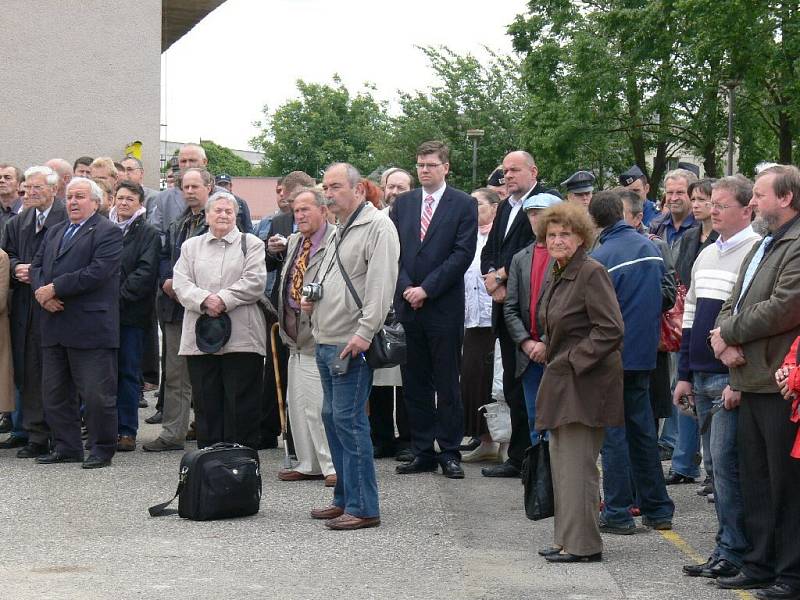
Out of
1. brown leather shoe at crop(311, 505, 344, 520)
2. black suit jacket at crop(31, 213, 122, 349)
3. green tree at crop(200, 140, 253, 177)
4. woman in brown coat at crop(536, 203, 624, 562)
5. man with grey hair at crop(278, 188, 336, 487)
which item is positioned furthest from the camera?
green tree at crop(200, 140, 253, 177)

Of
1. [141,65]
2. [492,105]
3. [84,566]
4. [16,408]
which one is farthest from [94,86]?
[492,105]

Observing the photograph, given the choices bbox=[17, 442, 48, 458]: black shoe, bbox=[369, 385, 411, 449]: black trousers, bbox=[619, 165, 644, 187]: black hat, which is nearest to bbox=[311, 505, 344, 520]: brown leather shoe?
bbox=[369, 385, 411, 449]: black trousers

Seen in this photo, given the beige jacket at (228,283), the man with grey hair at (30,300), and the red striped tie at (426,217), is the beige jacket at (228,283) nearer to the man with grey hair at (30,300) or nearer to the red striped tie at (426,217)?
the red striped tie at (426,217)

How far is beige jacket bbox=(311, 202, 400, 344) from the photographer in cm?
780

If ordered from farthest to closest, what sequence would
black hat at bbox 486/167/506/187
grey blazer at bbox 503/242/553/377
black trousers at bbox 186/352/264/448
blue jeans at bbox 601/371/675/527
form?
black hat at bbox 486/167/506/187
black trousers at bbox 186/352/264/448
grey blazer at bbox 503/242/553/377
blue jeans at bbox 601/371/675/527

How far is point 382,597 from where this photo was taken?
6281mm

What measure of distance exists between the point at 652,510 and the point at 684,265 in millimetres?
3032

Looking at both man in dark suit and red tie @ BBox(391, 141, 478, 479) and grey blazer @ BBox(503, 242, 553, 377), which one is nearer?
grey blazer @ BBox(503, 242, 553, 377)

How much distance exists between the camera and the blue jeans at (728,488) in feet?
22.0

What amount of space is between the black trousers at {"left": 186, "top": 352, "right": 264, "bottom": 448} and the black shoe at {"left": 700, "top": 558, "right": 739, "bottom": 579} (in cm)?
433

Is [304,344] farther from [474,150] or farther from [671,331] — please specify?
[474,150]

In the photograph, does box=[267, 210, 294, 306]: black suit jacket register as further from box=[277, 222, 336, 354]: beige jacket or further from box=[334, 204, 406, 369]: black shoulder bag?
box=[334, 204, 406, 369]: black shoulder bag

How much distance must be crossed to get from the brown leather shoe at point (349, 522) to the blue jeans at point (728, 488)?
7.14 ft

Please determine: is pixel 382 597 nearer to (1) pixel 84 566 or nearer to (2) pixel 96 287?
(1) pixel 84 566
